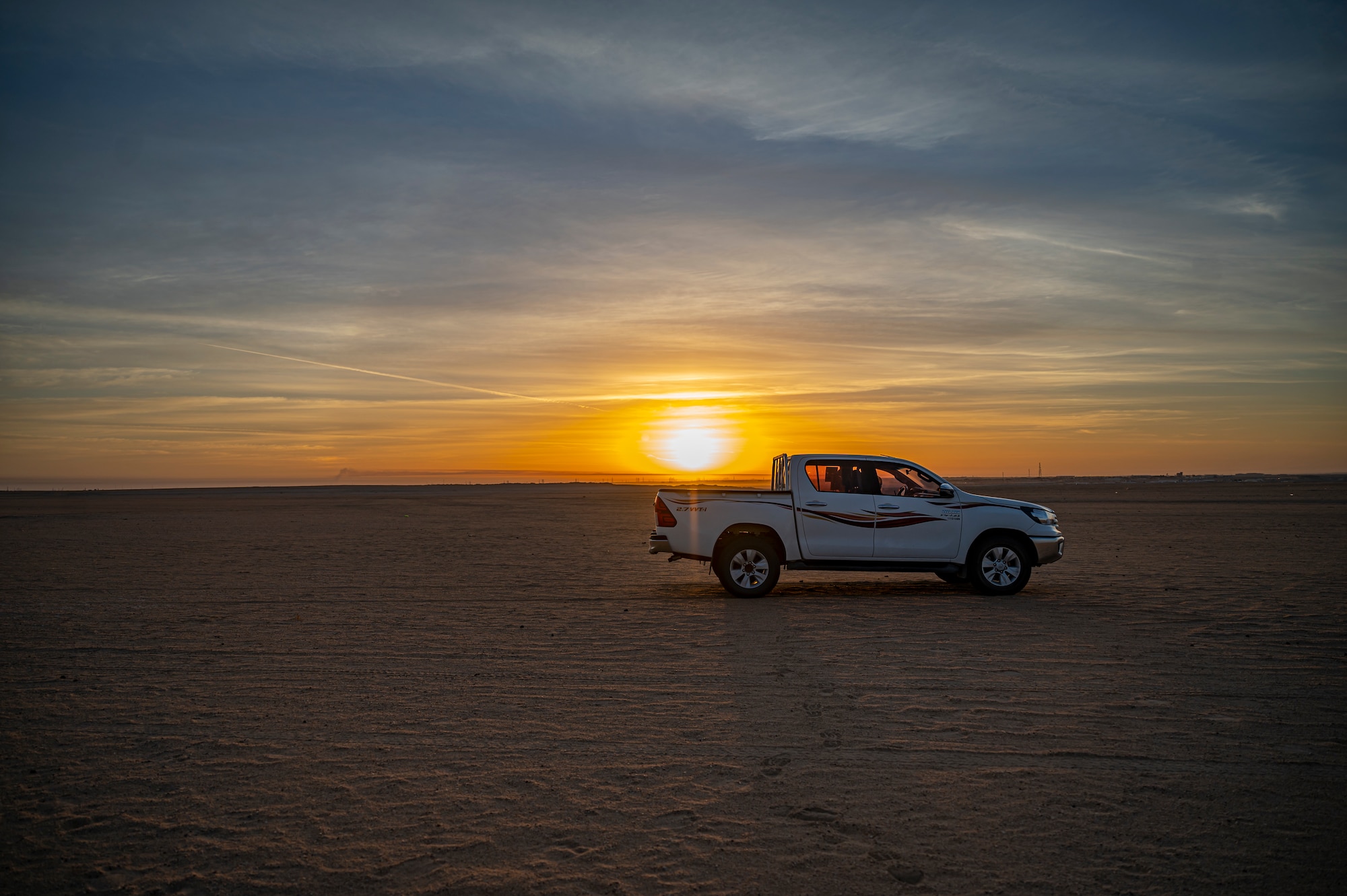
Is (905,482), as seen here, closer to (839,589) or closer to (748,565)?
(839,589)

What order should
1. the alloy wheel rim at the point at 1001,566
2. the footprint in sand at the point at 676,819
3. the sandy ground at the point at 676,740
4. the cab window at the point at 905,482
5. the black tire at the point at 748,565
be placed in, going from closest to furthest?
the sandy ground at the point at 676,740 → the footprint in sand at the point at 676,819 → the black tire at the point at 748,565 → the alloy wheel rim at the point at 1001,566 → the cab window at the point at 905,482

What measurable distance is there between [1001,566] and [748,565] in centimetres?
372

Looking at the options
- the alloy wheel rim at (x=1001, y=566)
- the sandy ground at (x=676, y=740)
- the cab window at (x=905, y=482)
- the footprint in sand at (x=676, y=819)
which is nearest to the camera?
the sandy ground at (x=676, y=740)

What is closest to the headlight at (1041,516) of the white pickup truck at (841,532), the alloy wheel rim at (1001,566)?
the white pickup truck at (841,532)

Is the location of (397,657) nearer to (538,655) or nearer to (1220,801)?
(538,655)

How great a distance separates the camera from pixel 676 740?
5.96 meters

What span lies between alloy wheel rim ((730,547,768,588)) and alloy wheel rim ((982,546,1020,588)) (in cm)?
322

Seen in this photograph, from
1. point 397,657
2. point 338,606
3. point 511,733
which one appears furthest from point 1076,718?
point 338,606

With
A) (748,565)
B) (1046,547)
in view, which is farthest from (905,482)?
(748,565)

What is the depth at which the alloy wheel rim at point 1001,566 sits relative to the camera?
12.7 m

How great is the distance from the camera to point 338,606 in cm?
1182

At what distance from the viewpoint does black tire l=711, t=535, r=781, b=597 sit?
12602 millimetres

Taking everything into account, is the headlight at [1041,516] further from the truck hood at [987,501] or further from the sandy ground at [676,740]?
the sandy ground at [676,740]

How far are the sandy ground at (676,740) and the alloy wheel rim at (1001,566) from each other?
54cm
